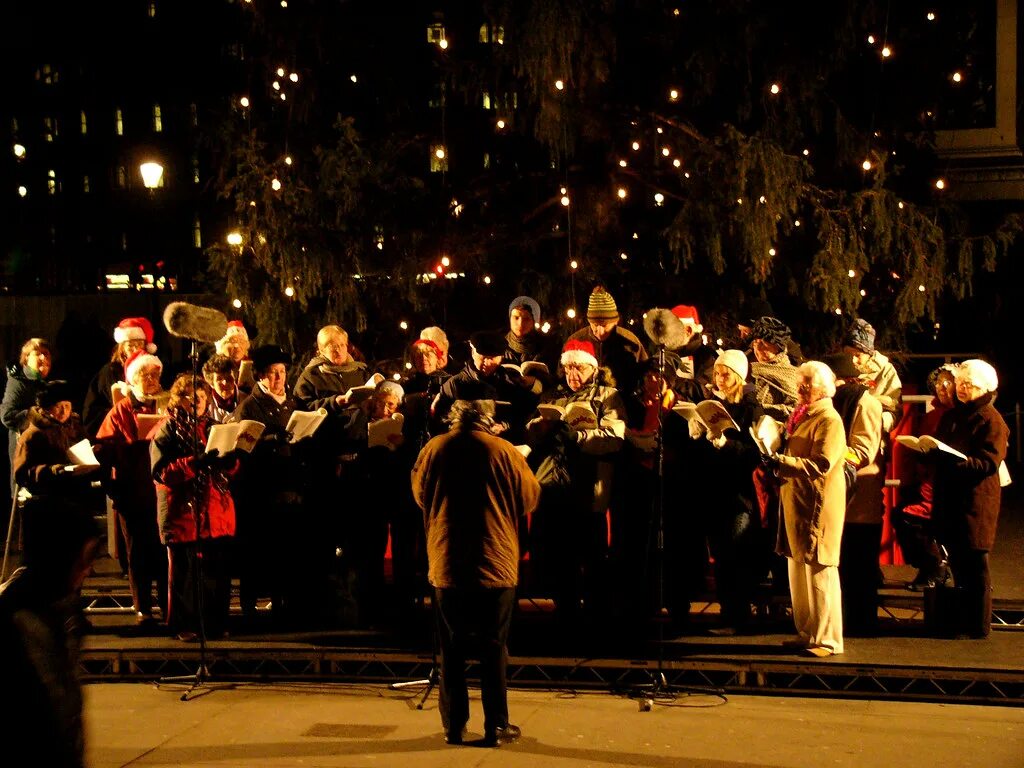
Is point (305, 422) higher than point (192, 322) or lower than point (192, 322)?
lower

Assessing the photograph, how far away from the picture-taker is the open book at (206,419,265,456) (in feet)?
27.7

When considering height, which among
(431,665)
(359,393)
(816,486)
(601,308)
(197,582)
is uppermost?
(601,308)

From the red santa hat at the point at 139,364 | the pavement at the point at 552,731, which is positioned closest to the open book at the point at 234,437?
the red santa hat at the point at 139,364

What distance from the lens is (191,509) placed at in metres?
8.76

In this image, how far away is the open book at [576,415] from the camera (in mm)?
8492

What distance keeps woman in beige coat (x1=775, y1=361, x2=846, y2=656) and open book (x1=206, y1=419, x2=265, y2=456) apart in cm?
343

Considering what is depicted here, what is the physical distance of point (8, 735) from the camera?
349 cm

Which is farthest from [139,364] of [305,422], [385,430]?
[385,430]

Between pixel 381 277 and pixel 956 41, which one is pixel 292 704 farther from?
pixel 956 41

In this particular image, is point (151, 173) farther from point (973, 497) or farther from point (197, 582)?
point (973, 497)

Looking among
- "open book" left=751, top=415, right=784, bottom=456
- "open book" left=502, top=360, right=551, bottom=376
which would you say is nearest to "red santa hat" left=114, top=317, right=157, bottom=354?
"open book" left=502, top=360, right=551, bottom=376

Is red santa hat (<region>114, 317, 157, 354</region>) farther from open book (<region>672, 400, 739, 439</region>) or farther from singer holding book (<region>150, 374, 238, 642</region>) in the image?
open book (<region>672, 400, 739, 439</region>)

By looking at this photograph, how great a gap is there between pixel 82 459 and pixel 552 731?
154 inches

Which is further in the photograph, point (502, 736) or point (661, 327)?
point (661, 327)
